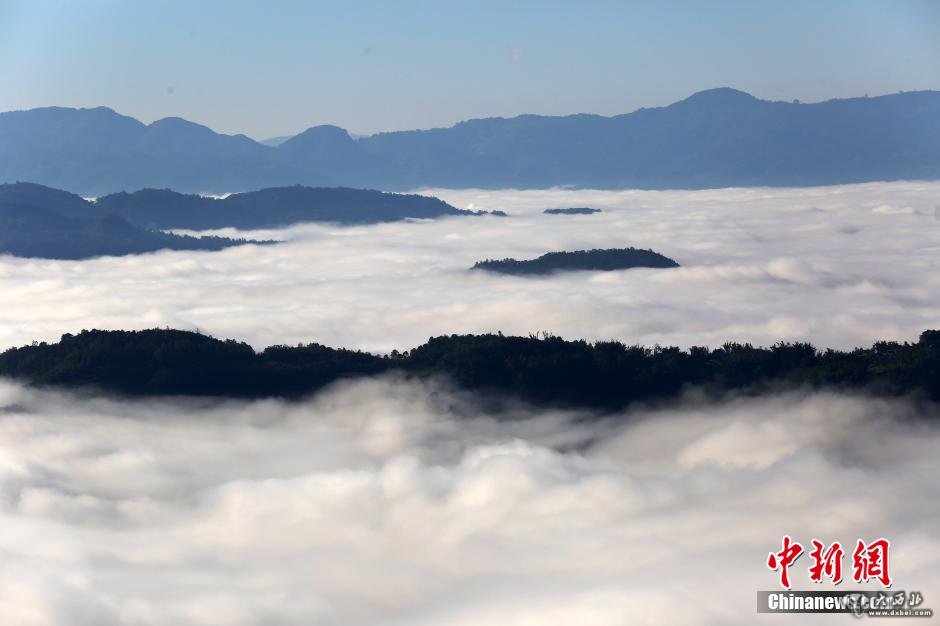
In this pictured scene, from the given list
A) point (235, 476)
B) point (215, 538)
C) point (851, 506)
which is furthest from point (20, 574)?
point (851, 506)

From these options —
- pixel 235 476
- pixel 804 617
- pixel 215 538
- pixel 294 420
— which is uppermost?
pixel 294 420

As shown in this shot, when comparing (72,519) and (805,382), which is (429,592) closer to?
(72,519)
